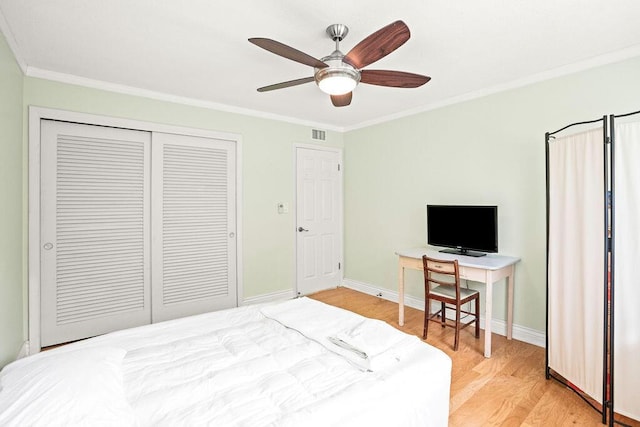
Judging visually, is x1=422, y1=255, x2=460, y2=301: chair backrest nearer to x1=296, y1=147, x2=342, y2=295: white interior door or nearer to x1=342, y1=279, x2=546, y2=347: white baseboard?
x1=342, y1=279, x2=546, y2=347: white baseboard

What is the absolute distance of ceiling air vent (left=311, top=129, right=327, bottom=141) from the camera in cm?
457

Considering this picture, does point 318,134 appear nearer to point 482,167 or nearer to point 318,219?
point 318,219

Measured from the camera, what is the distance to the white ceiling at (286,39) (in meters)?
1.89

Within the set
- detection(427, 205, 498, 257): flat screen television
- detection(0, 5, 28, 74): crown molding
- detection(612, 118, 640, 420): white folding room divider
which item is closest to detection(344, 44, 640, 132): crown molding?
detection(612, 118, 640, 420): white folding room divider

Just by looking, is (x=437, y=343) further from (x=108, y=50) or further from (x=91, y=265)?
(x=108, y=50)

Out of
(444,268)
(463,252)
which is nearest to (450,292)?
(444,268)

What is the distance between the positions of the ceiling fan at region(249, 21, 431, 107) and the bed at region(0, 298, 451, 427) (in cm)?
153

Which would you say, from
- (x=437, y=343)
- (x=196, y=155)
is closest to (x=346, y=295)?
(x=437, y=343)

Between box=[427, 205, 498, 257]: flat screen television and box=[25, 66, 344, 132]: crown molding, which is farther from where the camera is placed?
box=[427, 205, 498, 257]: flat screen television

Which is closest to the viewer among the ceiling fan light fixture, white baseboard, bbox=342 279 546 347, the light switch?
the ceiling fan light fixture

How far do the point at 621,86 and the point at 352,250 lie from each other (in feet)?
11.1

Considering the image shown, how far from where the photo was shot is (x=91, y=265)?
120 inches

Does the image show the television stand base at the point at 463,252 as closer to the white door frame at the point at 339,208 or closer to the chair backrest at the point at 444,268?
the chair backrest at the point at 444,268

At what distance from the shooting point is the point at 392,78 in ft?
7.18
